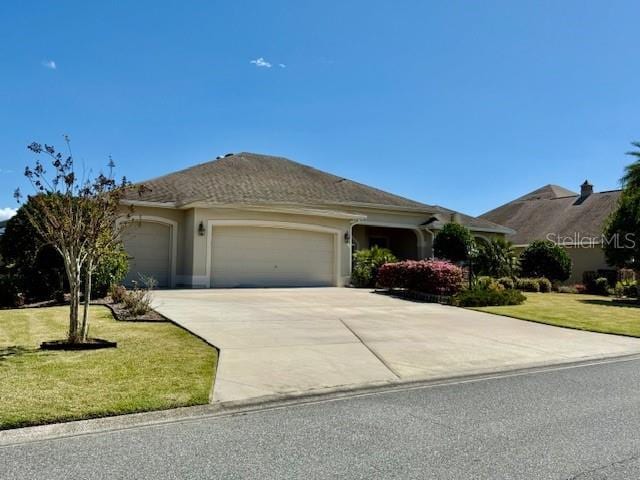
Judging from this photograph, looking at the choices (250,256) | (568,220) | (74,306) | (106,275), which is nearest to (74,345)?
(74,306)

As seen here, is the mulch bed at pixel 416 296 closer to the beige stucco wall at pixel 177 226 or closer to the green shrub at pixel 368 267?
the green shrub at pixel 368 267

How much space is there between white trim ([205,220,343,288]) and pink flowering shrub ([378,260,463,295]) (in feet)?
12.2

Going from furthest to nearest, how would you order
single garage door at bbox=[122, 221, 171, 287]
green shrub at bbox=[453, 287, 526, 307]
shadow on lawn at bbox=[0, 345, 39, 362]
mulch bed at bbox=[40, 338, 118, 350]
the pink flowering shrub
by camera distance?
single garage door at bbox=[122, 221, 171, 287] → the pink flowering shrub → green shrub at bbox=[453, 287, 526, 307] → mulch bed at bbox=[40, 338, 118, 350] → shadow on lawn at bbox=[0, 345, 39, 362]

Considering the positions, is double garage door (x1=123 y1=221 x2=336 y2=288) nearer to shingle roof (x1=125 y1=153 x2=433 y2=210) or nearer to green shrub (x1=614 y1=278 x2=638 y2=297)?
shingle roof (x1=125 y1=153 x2=433 y2=210)

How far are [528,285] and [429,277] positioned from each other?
908cm

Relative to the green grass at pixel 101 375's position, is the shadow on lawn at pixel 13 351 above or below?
above

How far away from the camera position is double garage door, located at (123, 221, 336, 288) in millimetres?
19781

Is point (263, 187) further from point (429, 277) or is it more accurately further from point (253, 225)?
point (429, 277)

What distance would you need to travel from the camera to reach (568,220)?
32938mm

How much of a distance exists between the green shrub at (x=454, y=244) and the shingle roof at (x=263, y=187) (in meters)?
2.78

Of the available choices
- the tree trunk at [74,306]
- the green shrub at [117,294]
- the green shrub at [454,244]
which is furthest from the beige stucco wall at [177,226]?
the tree trunk at [74,306]

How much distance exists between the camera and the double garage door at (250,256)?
64.9 feet

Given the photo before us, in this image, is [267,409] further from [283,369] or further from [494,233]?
[494,233]

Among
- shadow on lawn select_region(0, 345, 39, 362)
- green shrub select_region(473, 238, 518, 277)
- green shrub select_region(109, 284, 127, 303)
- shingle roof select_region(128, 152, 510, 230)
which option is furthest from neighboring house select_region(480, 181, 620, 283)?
shadow on lawn select_region(0, 345, 39, 362)
